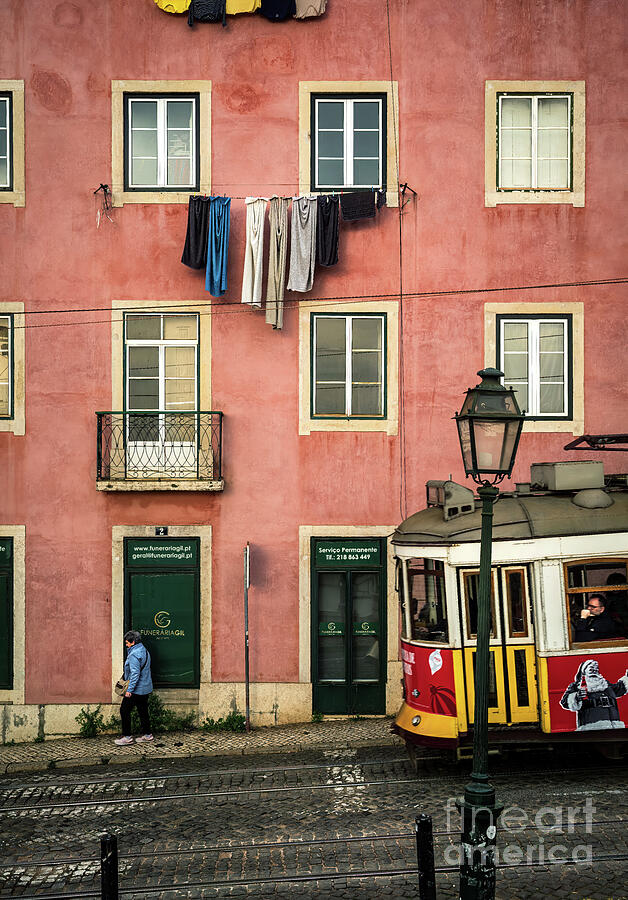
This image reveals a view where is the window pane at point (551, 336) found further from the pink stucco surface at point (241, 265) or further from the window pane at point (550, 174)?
the window pane at point (550, 174)

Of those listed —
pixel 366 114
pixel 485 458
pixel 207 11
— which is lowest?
pixel 485 458

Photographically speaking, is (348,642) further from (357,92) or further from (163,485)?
(357,92)

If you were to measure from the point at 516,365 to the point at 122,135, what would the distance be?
7.01m

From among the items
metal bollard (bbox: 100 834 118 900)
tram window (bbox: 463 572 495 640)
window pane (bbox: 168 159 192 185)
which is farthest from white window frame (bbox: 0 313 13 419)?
metal bollard (bbox: 100 834 118 900)

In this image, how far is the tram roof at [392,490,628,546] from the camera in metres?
11.6

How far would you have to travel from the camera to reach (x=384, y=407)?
1523cm

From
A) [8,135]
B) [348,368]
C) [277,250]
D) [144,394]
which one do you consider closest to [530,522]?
[348,368]

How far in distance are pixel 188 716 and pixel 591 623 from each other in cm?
648

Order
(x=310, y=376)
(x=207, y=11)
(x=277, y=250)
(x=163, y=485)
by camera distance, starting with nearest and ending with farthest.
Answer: (x=163, y=485) → (x=277, y=250) → (x=207, y=11) → (x=310, y=376)

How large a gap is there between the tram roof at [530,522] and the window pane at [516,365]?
3.62 meters

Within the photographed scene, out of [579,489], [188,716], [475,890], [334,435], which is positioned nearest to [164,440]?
[334,435]

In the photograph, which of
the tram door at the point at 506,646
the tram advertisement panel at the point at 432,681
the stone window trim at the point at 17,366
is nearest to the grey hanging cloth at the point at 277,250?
the stone window trim at the point at 17,366

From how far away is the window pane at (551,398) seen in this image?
1527 cm

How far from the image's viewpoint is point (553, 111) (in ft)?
50.3
